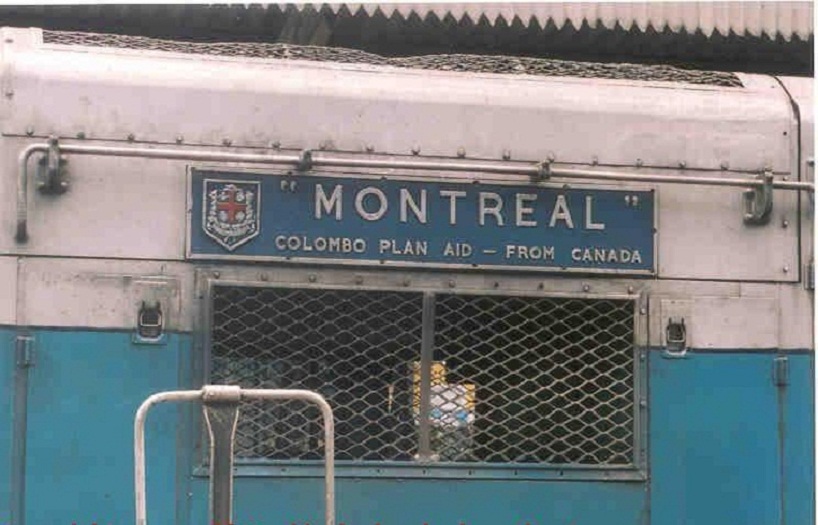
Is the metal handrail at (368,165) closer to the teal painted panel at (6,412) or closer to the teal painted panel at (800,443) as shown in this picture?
the teal painted panel at (6,412)

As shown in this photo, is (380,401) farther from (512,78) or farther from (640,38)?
(640,38)

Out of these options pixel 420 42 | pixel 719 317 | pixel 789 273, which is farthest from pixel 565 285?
pixel 420 42

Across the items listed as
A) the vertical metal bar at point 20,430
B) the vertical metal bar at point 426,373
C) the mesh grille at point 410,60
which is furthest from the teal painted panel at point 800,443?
the vertical metal bar at point 20,430

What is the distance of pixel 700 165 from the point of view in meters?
3.80

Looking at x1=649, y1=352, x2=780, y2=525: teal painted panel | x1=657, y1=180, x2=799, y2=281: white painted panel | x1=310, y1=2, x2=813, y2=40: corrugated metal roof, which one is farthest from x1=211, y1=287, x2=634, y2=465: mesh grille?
x1=310, y1=2, x2=813, y2=40: corrugated metal roof

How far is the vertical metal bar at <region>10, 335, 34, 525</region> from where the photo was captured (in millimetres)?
3285

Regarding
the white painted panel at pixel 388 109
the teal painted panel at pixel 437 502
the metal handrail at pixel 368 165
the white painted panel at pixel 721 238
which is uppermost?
the white painted panel at pixel 388 109

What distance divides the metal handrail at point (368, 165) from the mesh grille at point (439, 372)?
357mm

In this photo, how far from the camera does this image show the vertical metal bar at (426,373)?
3.49 meters

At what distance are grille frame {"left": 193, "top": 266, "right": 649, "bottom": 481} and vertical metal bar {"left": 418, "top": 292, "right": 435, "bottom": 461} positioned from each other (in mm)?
28

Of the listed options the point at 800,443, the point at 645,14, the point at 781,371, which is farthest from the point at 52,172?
the point at 645,14

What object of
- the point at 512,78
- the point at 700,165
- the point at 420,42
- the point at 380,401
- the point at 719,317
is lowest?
the point at 380,401

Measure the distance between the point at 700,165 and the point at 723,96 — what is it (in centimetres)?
25

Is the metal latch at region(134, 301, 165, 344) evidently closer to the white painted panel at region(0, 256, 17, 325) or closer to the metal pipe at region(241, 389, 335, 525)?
the white painted panel at region(0, 256, 17, 325)
